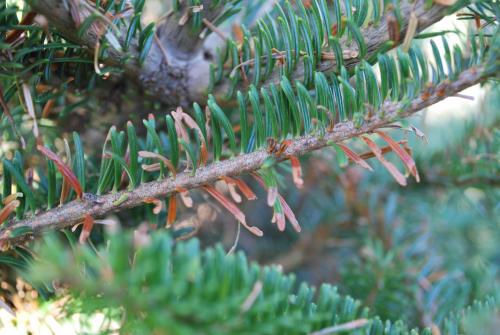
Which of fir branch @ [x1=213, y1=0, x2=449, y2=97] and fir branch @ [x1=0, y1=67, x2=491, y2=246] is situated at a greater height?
fir branch @ [x1=213, y1=0, x2=449, y2=97]

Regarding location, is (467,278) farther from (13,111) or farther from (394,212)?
(13,111)

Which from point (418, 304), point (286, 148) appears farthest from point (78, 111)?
point (418, 304)

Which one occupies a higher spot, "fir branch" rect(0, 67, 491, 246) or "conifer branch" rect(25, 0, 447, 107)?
"conifer branch" rect(25, 0, 447, 107)

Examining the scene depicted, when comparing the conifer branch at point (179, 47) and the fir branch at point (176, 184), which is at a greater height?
the conifer branch at point (179, 47)

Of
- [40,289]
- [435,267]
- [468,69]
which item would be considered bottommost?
[435,267]
